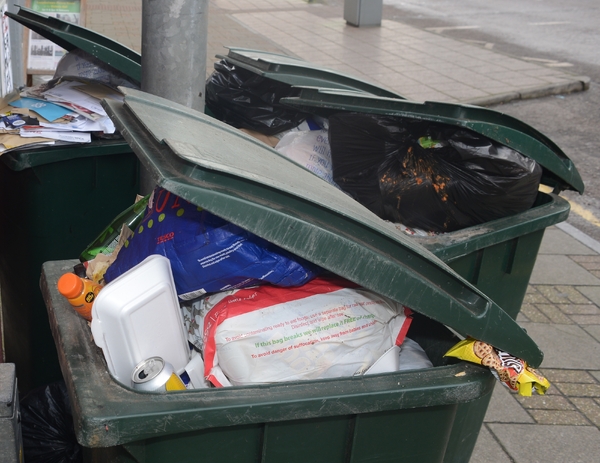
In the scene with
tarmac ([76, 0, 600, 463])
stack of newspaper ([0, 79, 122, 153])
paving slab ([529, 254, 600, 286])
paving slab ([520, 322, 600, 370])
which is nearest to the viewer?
stack of newspaper ([0, 79, 122, 153])

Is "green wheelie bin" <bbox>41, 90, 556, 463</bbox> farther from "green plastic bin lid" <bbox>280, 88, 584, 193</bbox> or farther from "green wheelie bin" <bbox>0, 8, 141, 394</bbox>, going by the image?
"green wheelie bin" <bbox>0, 8, 141, 394</bbox>

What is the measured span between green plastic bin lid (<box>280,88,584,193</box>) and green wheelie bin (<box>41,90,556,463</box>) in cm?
67

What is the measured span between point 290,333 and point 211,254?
25cm

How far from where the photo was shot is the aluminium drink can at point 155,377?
1491mm

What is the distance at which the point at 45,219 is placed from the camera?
8.64ft

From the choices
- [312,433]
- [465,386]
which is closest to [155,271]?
[312,433]

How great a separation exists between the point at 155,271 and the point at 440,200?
123cm

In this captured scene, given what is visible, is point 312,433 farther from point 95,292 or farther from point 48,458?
point 48,458

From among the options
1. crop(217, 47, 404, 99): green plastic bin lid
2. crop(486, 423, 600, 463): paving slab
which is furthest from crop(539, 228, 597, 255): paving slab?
crop(217, 47, 404, 99): green plastic bin lid

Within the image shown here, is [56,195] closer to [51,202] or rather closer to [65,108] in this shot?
[51,202]

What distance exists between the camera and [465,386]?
1.61 metres

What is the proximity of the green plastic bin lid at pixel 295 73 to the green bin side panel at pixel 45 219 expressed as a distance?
1.98 feet

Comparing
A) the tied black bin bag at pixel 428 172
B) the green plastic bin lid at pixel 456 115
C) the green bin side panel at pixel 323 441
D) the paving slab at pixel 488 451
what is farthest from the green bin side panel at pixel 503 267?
the green bin side panel at pixel 323 441

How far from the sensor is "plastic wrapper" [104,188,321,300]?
1.61 m
